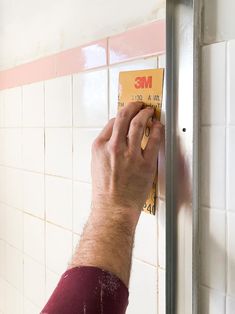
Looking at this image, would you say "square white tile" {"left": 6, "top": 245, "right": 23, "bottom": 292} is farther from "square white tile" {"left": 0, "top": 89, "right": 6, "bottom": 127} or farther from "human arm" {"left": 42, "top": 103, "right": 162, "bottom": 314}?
"human arm" {"left": 42, "top": 103, "right": 162, "bottom": 314}

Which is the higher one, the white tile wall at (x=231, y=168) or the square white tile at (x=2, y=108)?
the square white tile at (x=2, y=108)

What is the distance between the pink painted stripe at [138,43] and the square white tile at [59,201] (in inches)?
13.7

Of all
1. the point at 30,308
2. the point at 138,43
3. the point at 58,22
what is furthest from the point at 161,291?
the point at 58,22

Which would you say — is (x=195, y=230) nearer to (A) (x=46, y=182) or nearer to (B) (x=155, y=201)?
(B) (x=155, y=201)

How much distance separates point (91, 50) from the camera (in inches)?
34.1

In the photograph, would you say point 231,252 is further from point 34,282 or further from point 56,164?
point 34,282

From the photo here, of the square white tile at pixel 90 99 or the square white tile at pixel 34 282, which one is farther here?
the square white tile at pixel 34 282

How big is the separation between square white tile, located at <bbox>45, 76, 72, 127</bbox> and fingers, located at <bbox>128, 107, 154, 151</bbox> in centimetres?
32

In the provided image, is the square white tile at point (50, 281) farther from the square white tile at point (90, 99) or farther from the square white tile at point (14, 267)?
the square white tile at point (90, 99)

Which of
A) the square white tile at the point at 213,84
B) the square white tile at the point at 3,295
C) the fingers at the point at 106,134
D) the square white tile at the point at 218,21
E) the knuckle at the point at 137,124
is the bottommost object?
the square white tile at the point at 3,295

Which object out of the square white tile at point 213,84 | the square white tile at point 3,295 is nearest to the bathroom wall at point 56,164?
the square white tile at point 3,295

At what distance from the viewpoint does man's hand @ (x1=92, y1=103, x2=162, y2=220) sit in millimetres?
642

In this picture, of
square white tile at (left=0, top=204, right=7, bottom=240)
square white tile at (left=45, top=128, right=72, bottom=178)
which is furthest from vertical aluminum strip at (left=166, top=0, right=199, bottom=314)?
square white tile at (left=0, top=204, right=7, bottom=240)

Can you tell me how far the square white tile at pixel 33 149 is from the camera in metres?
1.06
